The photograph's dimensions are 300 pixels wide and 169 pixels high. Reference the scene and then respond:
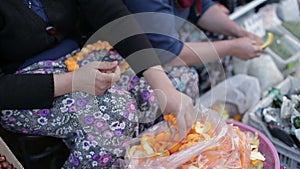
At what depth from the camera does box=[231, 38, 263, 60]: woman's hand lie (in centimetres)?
150

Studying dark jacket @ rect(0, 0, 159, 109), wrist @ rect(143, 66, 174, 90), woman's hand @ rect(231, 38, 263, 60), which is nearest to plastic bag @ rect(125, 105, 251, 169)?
wrist @ rect(143, 66, 174, 90)

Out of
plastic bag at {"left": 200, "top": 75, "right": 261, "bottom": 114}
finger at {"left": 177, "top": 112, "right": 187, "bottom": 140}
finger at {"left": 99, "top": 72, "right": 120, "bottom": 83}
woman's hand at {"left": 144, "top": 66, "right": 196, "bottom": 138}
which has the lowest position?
plastic bag at {"left": 200, "top": 75, "right": 261, "bottom": 114}

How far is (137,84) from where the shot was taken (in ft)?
4.15

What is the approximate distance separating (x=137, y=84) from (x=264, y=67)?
2.33ft

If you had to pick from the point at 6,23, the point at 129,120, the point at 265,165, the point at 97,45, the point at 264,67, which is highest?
the point at 6,23

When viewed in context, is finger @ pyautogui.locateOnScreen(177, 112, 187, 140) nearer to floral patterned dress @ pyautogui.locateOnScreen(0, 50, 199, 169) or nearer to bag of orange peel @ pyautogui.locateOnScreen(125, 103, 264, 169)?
bag of orange peel @ pyautogui.locateOnScreen(125, 103, 264, 169)

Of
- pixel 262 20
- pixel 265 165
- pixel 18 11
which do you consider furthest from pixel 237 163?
pixel 262 20

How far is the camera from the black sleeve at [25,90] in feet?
3.34

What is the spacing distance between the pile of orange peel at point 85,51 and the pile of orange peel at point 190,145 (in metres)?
0.28

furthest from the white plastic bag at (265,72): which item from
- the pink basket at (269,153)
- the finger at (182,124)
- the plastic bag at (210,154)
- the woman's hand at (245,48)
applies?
the finger at (182,124)

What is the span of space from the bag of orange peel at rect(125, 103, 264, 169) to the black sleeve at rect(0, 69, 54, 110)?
25 centimetres

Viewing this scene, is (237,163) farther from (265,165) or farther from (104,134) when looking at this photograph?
(104,134)

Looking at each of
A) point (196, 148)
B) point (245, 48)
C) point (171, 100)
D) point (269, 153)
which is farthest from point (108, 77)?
point (245, 48)

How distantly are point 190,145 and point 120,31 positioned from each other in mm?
376
